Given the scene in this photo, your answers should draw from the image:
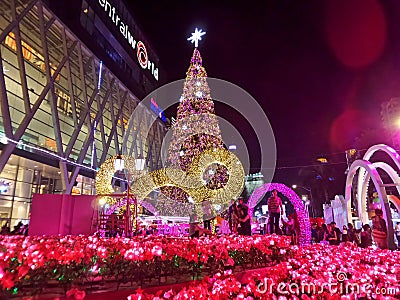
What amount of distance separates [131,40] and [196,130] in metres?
27.3

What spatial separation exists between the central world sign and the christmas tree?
20640 millimetres

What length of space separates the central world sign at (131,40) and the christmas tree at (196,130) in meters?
20.6

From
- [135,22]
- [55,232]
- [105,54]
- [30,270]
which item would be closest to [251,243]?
[30,270]

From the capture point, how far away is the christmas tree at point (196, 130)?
1559 cm

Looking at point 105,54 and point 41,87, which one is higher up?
point 105,54

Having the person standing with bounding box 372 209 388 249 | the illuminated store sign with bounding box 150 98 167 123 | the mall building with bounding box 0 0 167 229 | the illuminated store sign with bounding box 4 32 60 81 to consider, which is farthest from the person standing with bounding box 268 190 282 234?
the illuminated store sign with bounding box 150 98 167 123

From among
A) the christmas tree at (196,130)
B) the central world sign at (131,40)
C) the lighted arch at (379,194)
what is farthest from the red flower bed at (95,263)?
the central world sign at (131,40)

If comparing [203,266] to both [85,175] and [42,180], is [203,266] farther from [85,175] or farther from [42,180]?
[85,175]

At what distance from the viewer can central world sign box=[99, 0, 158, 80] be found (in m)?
32.7

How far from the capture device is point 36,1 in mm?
20047

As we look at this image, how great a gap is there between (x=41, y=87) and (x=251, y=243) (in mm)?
22377

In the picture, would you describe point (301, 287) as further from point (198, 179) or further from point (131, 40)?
point (131, 40)

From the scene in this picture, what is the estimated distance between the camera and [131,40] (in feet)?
127

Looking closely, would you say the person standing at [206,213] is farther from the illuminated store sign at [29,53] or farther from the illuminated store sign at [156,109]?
the illuminated store sign at [156,109]
